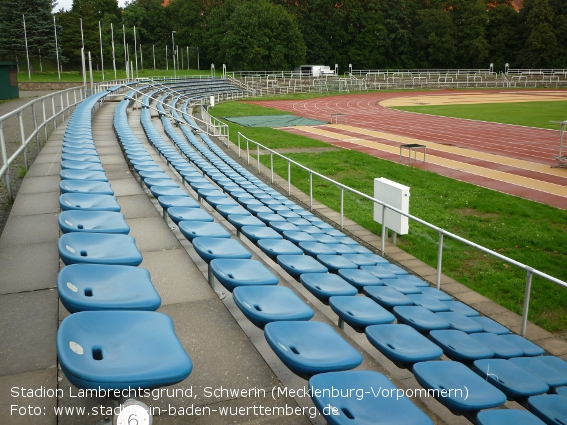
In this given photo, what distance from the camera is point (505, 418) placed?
3.02 metres

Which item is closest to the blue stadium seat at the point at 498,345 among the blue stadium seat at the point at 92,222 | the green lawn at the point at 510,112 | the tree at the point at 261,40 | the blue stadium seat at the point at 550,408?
the blue stadium seat at the point at 550,408

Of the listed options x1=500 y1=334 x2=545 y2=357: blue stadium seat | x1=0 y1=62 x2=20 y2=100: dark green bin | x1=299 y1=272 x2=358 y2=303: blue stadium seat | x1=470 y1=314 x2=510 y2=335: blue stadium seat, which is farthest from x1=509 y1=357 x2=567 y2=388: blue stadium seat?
x1=0 y1=62 x2=20 y2=100: dark green bin

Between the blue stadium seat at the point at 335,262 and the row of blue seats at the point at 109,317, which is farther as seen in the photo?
the blue stadium seat at the point at 335,262

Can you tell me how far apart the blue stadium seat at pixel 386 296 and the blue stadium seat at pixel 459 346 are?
742 millimetres

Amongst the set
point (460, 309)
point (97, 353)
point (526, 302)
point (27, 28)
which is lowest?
Answer: point (460, 309)

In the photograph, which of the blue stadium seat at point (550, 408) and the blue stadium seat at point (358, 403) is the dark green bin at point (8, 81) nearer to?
the blue stadium seat at point (358, 403)

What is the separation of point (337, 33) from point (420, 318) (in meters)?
80.8

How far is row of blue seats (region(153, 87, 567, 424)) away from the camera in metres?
3.70

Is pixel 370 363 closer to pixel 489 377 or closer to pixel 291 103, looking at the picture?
Result: pixel 489 377

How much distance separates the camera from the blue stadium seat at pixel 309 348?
3059mm

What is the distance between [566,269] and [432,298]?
12.0 ft

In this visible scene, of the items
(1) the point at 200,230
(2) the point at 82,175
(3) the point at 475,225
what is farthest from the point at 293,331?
(3) the point at 475,225

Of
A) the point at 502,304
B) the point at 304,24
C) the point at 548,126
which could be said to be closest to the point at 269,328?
the point at 502,304

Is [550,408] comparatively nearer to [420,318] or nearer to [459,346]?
[459,346]
